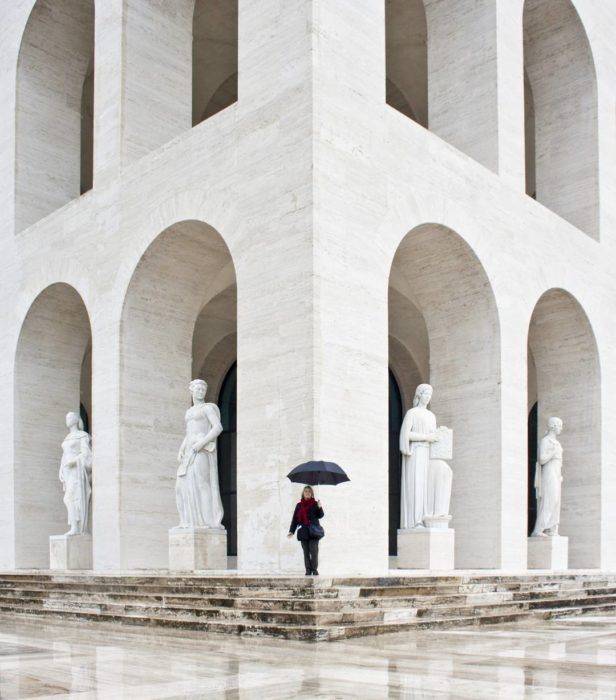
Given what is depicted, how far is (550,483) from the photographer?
1883 cm

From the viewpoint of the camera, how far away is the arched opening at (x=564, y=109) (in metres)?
21.1

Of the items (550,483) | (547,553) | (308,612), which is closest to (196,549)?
(308,612)

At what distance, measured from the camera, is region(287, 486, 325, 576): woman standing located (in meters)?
12.4

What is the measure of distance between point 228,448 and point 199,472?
8.28 m

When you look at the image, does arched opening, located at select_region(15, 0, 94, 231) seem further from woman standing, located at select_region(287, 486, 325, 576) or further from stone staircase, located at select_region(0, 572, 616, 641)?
woman standing, located at select_region(287, 486, 325, 576)

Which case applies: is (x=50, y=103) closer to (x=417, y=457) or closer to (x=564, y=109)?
(x=564, y=109)

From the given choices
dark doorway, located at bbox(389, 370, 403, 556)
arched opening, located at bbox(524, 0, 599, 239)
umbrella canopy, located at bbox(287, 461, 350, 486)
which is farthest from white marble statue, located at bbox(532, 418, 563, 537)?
umbrella canopy, located at bbox(287, 461, 350, 486)

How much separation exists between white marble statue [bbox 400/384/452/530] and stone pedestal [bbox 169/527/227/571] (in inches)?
112

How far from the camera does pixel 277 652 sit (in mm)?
9250

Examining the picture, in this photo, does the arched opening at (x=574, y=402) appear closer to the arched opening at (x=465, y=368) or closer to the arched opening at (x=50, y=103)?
the arched opening at (x=465, y=368)

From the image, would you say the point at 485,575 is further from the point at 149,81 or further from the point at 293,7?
the point at 149,81

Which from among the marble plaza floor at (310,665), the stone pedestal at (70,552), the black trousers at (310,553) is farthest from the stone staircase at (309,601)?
the stone pedestal at (70,552)

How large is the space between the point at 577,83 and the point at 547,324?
507 cm

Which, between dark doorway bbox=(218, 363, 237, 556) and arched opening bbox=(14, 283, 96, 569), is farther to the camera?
dark doorway bbox=(218, 363, 237, 556)
